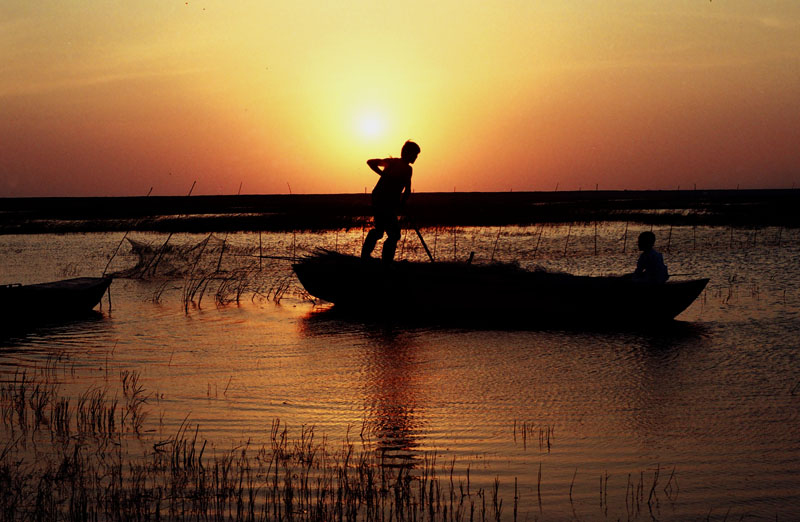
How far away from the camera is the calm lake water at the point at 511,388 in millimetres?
4891

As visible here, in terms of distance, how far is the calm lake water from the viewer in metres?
4.89

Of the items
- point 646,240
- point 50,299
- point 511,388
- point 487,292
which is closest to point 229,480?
point 511,388

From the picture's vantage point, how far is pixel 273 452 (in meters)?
5.37

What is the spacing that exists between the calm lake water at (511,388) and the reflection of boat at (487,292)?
1.73ft

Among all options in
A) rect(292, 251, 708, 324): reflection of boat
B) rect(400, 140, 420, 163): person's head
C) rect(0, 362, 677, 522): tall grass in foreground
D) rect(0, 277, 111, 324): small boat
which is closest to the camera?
rect(0, 362, 677, 522): tall grass in foreground

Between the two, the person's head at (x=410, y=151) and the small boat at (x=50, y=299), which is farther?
the person's head at (x=410, y=151)

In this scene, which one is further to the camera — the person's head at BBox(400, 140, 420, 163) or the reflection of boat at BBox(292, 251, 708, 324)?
the person's head at BBox(400, 140, 420, 163)

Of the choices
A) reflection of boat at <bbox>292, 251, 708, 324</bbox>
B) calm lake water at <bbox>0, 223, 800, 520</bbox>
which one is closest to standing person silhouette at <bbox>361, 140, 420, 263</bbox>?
reflection of boat at <bbox>292, 251, 708, 324</bbox>

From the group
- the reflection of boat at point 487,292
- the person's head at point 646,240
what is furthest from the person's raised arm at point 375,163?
the person's head at point 646,240

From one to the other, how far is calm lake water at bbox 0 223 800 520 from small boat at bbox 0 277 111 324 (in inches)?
18.3

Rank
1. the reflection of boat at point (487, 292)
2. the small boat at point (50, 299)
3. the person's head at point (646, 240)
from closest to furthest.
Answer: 1. the person's head at point (646, 240)
2. the reflection of boat at point (487, 292)
3. the small boat at point (50, 299)

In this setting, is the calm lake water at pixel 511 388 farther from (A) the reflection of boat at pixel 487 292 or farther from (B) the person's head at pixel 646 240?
(B) the person's head at pixel 646 240

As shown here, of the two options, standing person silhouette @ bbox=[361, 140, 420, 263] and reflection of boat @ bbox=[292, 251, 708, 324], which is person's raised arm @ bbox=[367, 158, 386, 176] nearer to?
standing person silhouette @ bbox=[361, 140, 420, 263]

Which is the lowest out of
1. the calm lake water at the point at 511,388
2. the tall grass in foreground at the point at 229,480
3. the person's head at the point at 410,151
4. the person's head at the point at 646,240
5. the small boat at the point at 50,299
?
the tall grass in foreground at the point at 229,480
